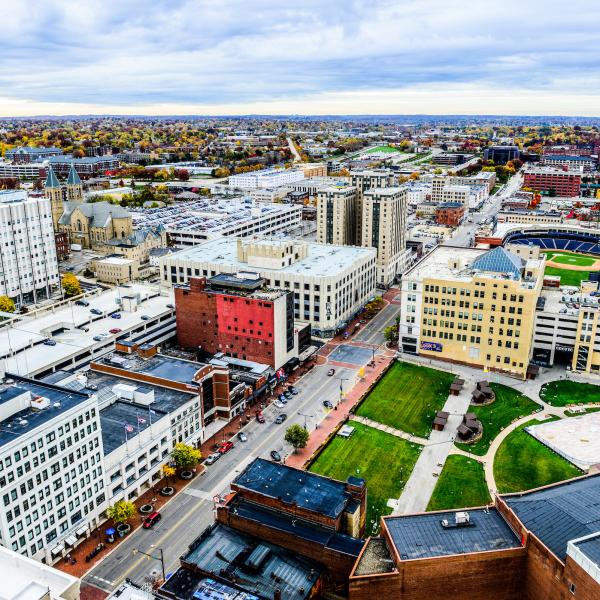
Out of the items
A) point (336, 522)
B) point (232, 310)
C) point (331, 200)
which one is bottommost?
point (336, 522)

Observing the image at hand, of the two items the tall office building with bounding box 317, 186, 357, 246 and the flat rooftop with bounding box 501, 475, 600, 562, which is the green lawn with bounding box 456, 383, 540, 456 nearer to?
the flat rooftop with bounding box 501, 475, 600, 562

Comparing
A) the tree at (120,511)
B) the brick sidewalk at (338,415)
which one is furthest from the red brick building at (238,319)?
the tree at (120,511)

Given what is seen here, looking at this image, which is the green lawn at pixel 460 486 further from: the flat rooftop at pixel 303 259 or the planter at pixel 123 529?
the flat rooftop at pixel 303 259

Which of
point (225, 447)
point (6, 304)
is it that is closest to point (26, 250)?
point (6, 304)

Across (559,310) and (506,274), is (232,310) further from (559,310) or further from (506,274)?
(559,310)

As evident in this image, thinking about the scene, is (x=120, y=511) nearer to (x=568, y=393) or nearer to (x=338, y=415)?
(x=338, y=415)

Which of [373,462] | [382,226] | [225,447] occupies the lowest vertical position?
[373,462]

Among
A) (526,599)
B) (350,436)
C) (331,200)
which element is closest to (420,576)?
(526,599)
